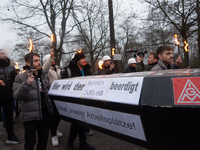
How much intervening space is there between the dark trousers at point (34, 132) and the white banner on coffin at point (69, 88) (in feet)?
1.60

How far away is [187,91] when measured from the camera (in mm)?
1067

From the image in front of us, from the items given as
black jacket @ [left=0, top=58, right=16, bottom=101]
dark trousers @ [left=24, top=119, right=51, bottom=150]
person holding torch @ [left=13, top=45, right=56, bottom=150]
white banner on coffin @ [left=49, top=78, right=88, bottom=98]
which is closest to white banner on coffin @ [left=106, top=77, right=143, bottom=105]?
white banner on coffin @ [left=49, top=78, right=88, bottom=98]

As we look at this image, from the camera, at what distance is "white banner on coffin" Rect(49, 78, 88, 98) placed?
1948mm

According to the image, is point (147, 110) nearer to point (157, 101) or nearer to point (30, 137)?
point (157, 101)

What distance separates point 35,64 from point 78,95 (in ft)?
3.17

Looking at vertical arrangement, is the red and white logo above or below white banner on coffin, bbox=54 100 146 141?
above

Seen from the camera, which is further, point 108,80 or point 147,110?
point 108,80

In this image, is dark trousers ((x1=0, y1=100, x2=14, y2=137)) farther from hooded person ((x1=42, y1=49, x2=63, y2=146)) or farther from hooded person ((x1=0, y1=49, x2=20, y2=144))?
hooded person ((x1=42, y1=49, x2=63, y2=146))

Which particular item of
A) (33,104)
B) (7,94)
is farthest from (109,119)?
(7,94)

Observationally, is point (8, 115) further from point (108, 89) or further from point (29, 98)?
point (108, 89)

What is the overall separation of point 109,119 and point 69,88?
0.81 meters

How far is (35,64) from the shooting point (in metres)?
2.36

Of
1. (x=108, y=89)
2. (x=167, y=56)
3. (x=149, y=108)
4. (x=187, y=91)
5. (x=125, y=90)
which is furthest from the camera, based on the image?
(x=167, y=56)

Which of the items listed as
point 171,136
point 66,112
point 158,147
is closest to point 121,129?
point 158,147
